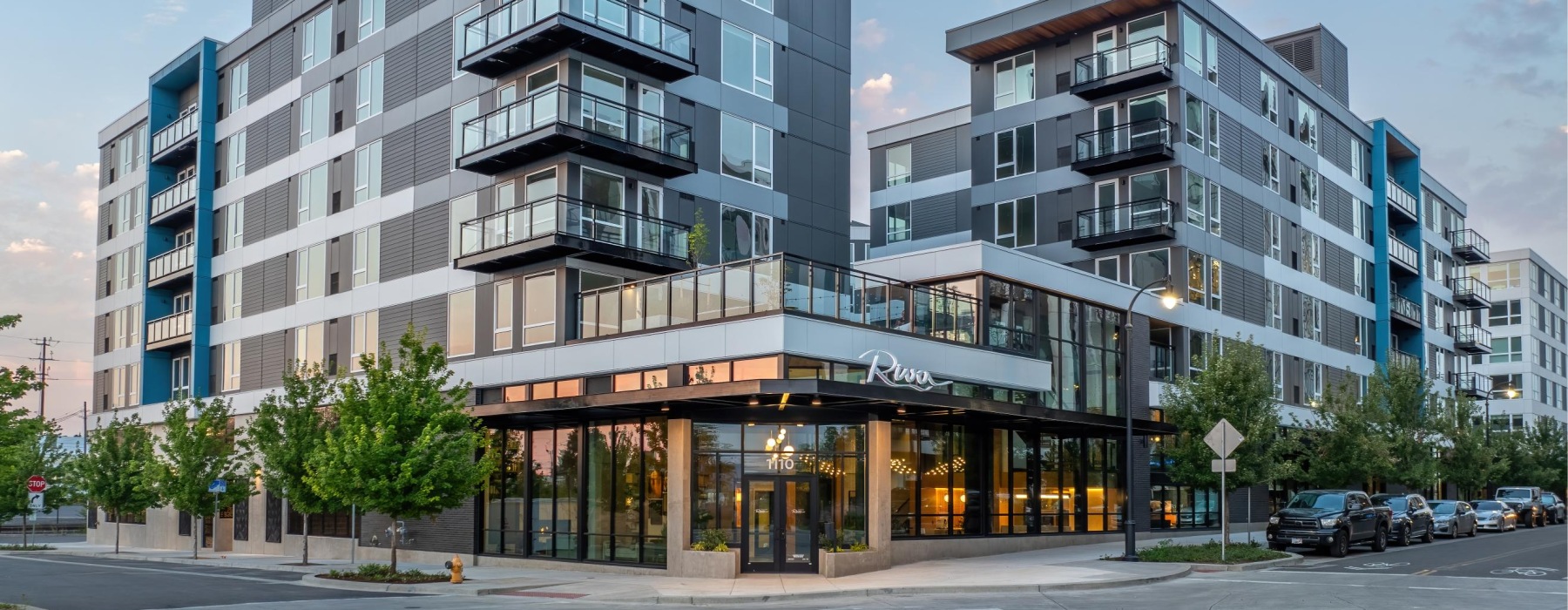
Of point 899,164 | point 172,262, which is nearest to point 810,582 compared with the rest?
point 899,164

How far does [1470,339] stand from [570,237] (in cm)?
5891

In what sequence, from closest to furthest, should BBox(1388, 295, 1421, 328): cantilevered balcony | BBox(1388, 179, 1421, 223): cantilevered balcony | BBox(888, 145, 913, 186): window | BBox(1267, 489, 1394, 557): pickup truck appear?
BBox(1267, 489, 1394, 557): pickup truck → BBox(888, 145, 913, 186): window → BBox(1388, 295, 1421, 328): cantilevered balcony → BBox(1388, 179, 1421, 223): cantilevered balcony

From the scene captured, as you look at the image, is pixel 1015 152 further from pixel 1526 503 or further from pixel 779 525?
pixel 1526 503

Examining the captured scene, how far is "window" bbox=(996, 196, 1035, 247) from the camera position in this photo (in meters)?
48.1

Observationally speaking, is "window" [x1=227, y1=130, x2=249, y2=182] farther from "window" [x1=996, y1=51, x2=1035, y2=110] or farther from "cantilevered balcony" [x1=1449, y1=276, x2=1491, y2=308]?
"cantilevered balcony" [x1=1449, y1=276, x2=1491, y2=308]

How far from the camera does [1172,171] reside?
146ft

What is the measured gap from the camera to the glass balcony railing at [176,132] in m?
50.0

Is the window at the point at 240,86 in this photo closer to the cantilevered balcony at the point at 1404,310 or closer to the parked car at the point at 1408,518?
the parked car at the point at 1408,518

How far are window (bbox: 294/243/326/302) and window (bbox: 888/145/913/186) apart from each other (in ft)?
77.1

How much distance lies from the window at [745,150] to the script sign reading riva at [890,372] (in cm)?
981

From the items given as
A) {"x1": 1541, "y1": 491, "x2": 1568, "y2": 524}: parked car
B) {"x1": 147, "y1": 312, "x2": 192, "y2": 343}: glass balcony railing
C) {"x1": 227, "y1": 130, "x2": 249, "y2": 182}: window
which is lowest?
{"x1": 1541, "y1": 491, "x2": 1568, "y2": 524}: parked car

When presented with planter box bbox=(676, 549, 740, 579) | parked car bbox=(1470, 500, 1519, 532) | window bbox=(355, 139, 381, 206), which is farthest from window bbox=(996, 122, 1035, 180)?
planter box bbox=(676, 549, 740, 579)

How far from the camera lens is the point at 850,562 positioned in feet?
94.3

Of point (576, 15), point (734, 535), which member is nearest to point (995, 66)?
point (576, 15)
